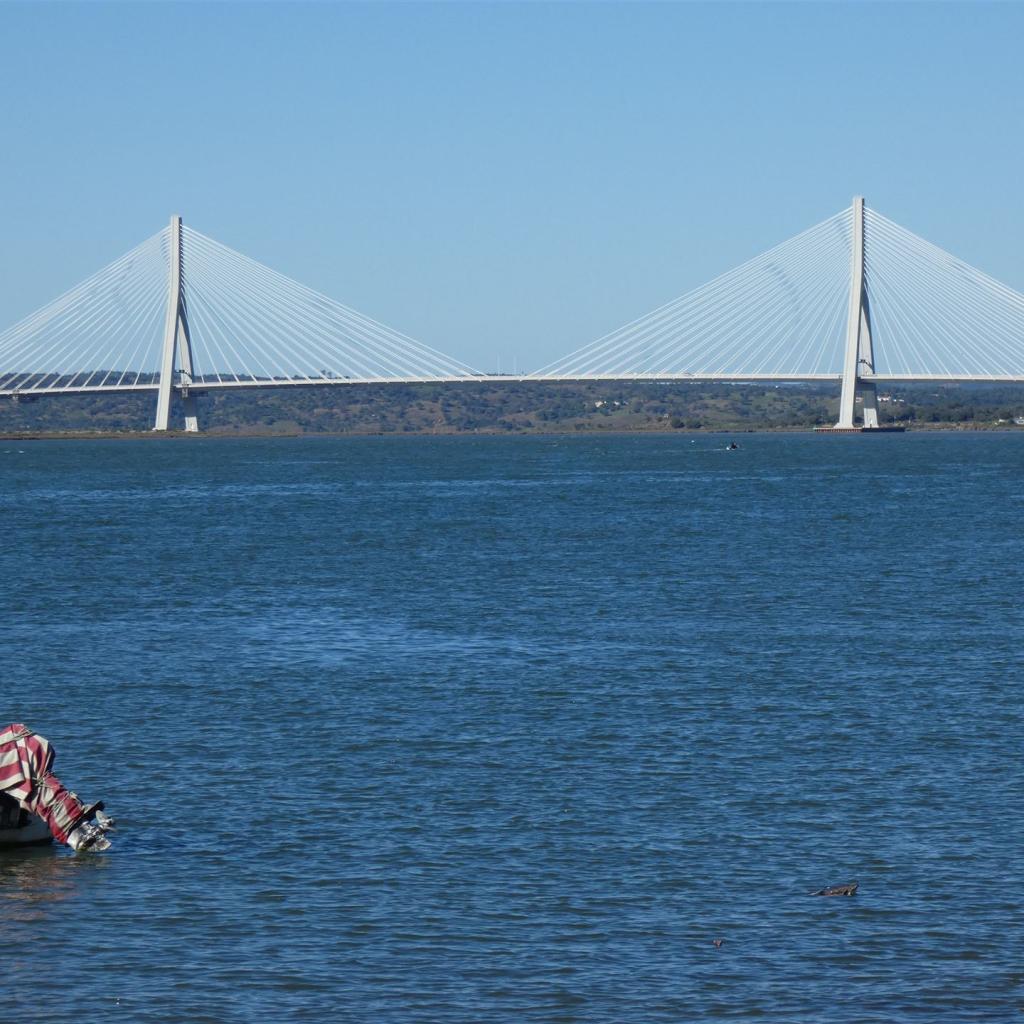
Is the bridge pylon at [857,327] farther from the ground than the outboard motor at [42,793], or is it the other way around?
the bridge pylon at [857,327]

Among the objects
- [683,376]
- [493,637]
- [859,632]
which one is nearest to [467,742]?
[493,637]

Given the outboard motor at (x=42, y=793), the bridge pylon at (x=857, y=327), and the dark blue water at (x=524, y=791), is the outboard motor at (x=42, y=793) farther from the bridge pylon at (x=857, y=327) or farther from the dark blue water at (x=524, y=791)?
the bridge pylon at (x=857, y=327)

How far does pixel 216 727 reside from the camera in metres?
22.2

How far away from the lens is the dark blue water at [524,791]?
43.3ft

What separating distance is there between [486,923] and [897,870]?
3.66 m

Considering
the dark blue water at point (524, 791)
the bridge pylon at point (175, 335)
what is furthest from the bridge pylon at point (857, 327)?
the dark blue water at point (524, 791)

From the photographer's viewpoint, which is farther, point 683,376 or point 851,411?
point 851,411

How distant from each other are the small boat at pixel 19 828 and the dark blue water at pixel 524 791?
0.22 metres

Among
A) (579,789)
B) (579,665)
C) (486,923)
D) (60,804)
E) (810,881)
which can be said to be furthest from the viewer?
(579,665)

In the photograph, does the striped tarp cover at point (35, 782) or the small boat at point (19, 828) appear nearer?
the striped tarp cover at point (35, 782)

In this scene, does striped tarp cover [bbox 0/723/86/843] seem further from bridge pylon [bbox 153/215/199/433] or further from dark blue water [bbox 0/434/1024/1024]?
bridge pylon [bbox 153/215/199/433]

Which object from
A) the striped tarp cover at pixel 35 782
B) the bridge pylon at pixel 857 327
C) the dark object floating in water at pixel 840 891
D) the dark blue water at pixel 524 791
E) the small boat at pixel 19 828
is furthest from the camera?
the bridge pylon at pixel 857 327

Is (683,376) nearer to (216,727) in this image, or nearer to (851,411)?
(851,411)

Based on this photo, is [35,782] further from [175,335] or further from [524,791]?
[175,335]
